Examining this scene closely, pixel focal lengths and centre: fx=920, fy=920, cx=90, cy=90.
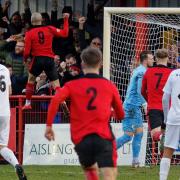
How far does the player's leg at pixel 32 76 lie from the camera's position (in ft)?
54.5

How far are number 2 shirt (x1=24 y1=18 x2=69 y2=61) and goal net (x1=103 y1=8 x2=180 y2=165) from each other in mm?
1299

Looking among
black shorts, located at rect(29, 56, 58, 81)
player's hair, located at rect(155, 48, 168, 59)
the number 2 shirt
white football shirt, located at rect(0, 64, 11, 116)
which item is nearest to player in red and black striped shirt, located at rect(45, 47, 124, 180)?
player's hair, located at rect(155, 48, 168, 59)

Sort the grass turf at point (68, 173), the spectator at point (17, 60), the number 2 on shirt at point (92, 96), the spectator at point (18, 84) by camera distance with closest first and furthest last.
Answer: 1. the number 2 on shirt at point (92, 96)
2. the grass turf at point (68, 173)
3. the spectator at point (18, 84)
4. the spectator at point (17, 60)

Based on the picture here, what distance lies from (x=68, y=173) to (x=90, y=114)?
5.82 metres

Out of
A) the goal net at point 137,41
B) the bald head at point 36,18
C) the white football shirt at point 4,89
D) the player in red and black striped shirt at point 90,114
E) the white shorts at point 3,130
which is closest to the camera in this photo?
the player in red and black striped shirt at point 90,114

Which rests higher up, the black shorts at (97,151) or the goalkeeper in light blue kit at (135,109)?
the black shorts at (97,151)

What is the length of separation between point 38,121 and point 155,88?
385cm

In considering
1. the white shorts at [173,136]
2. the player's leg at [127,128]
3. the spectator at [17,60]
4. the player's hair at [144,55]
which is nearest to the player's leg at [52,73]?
the player's leg at [127,128]

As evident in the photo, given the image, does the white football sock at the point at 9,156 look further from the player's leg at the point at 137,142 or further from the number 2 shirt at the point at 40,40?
the player's leg at the point at 137,142

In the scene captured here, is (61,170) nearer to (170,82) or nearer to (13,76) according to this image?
(13,76)

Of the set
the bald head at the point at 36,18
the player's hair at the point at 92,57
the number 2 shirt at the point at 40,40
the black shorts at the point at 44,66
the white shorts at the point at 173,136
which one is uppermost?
the player's hair at the point at 92,57

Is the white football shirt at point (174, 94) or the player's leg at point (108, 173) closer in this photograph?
the player's leg at point (108, 173)

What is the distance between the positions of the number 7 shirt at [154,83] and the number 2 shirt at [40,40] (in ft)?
8.03

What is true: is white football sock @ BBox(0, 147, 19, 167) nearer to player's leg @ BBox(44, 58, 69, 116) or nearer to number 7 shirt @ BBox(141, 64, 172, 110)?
number 7 shirt @ BBox(141, 64, 172, 110)
